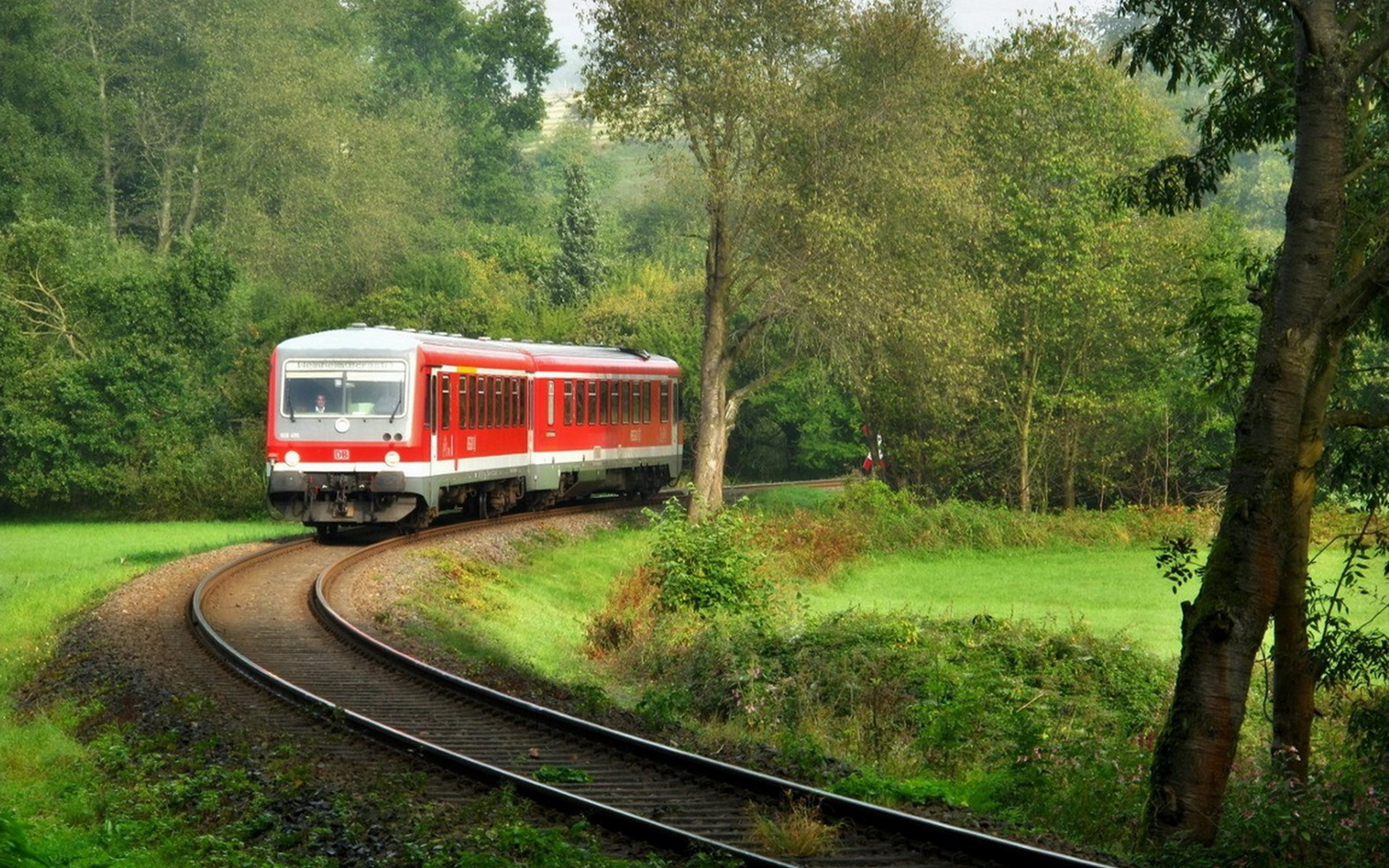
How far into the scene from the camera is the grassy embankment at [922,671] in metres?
12.1

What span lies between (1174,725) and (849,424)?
38.7m

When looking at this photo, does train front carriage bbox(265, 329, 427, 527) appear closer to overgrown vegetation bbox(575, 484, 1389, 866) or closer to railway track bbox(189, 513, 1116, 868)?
overgrown vegetation bbox(575, 484, 1389, 866)

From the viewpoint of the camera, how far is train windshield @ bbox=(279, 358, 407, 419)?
1032 inches

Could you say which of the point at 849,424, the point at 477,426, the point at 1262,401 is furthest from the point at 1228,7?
the point at 849,424

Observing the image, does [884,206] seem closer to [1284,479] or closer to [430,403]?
[430,403]

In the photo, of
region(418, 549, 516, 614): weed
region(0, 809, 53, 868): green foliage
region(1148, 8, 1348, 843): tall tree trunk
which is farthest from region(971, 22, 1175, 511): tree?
region(0, 809, 53, 868): green foliage

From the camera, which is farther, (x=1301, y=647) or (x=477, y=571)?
(x=477, y=571)

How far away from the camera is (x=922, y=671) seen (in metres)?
17.4

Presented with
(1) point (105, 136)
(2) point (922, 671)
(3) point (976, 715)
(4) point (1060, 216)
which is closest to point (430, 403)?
(2) point (922, 671)

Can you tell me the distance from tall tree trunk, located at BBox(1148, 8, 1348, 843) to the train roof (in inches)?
655

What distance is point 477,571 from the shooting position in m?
25.3

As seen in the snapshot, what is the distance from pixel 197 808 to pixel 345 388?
16064 mm

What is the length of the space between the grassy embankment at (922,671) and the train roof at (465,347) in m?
3.65

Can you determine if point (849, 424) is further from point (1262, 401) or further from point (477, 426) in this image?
point (1262, 401)
